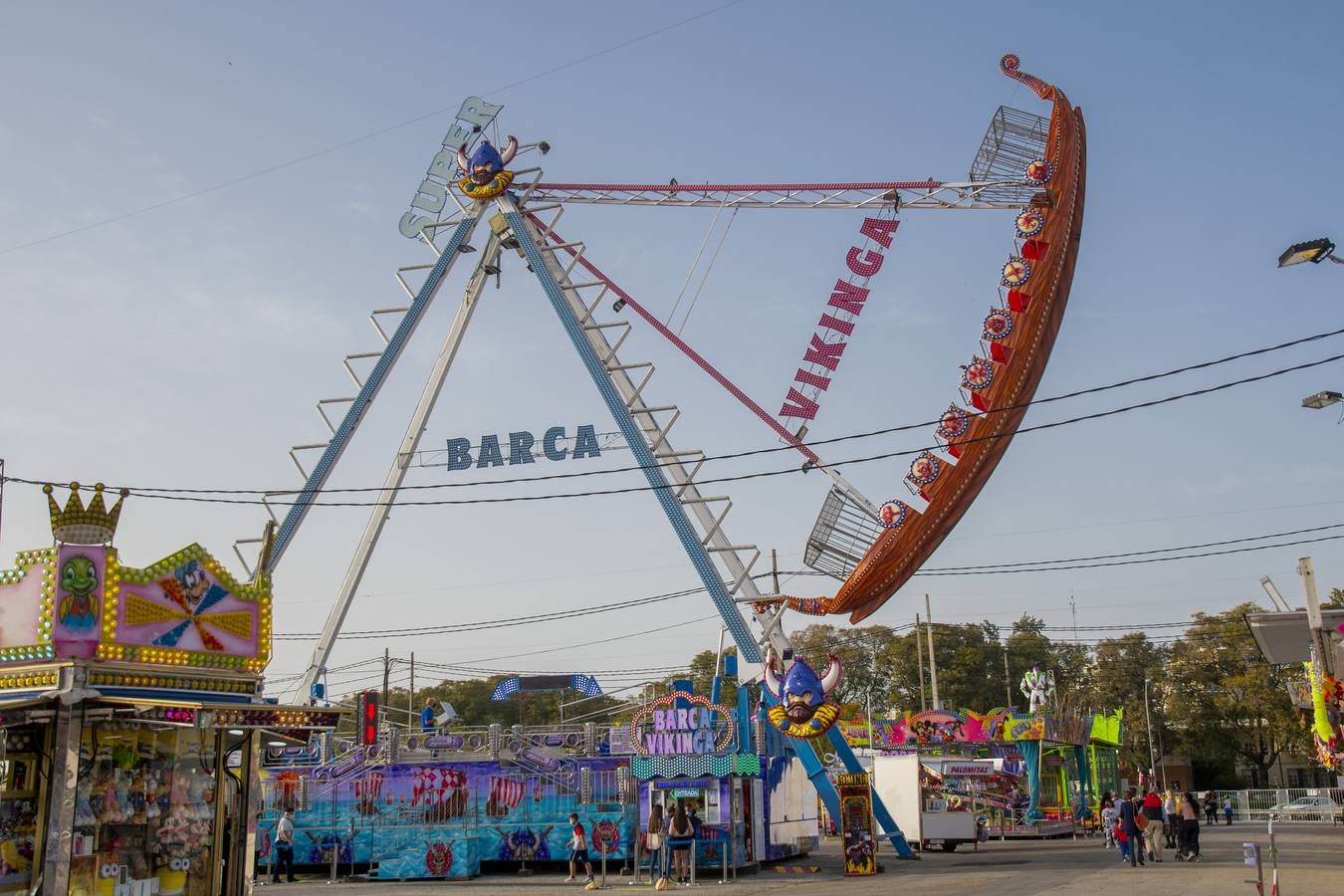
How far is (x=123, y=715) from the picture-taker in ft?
50.9

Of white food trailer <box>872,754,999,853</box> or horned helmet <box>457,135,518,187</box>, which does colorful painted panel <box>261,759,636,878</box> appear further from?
horned helmet <box>457,135,518,187</box>

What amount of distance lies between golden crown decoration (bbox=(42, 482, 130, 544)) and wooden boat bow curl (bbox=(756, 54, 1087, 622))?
16405mm

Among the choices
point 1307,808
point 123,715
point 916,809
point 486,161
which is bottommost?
point 1307,808

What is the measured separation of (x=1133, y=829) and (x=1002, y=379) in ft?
32.8

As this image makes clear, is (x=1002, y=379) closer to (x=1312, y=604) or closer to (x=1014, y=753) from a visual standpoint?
(x=1312, y=604)

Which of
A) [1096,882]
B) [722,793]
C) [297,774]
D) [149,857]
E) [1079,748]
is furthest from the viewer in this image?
[1079,748]

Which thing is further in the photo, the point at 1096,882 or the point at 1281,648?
the point at 1281,648

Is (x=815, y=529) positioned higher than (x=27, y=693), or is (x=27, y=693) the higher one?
(x=815, y=529)

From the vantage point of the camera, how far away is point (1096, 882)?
22609mm

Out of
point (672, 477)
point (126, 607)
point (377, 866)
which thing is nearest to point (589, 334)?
point (672, 477)

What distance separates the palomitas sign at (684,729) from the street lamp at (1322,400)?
45.5 feet

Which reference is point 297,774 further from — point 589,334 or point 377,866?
point 589,334

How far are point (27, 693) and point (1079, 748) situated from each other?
143 ft

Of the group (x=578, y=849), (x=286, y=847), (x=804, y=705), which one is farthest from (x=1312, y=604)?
(x=286, y=847)
